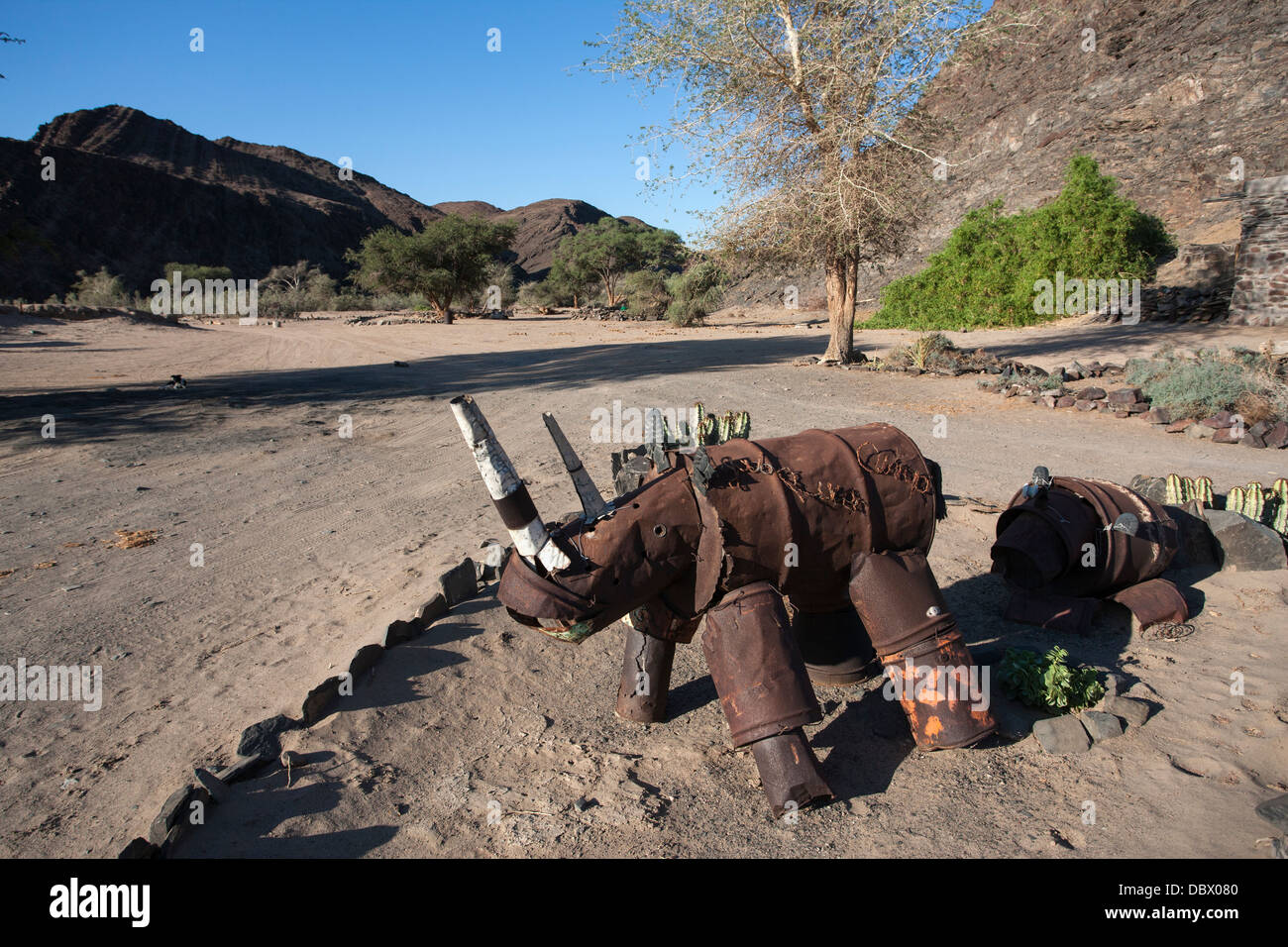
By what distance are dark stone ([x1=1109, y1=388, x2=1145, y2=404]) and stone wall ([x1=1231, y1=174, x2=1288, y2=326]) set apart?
968cm

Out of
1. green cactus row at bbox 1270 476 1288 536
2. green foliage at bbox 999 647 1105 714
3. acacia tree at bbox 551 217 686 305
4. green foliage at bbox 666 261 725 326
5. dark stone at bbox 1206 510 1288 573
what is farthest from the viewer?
acacia tree at bbox 551 217 686 305

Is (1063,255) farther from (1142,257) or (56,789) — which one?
(56,789)

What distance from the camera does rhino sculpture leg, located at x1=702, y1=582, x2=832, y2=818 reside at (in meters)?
2.79

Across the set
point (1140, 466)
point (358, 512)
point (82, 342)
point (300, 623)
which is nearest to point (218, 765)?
point (300, 623)

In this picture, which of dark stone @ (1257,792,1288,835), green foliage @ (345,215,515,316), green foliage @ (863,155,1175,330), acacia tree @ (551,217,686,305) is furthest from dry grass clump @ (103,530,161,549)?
acacia tree @ (551,217,686,305)

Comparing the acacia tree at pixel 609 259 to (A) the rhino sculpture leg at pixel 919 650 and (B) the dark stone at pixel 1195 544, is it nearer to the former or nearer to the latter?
(B) the dark stone at pixel 1195 544

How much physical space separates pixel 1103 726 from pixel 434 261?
3861cm

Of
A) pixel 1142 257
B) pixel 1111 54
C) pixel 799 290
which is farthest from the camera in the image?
pixel 799 290

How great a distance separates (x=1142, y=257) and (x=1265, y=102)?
11.1m

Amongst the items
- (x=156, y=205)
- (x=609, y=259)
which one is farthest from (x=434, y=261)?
(x=156, y=205)

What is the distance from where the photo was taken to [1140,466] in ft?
26.0

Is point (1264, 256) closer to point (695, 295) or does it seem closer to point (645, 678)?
point (695, 295)

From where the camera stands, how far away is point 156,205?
61.5 metres

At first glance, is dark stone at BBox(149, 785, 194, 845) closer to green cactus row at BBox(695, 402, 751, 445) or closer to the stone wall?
green cactus row at BBox(695, 402, 751, 445)
